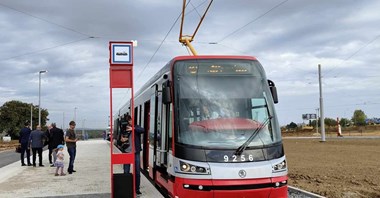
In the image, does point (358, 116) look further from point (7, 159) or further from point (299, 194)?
point (299, 194)

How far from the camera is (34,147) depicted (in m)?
16.5

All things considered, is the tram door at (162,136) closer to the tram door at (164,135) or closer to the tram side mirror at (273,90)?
the tram door at (164,135)

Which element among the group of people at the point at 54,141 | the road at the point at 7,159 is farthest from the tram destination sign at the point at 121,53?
the road at the point at 7,159

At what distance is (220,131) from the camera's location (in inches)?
302

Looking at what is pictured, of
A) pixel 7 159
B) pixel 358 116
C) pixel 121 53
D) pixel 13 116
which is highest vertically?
pixel 13 116

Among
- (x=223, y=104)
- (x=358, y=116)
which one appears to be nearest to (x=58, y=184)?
(x=223, y=104)

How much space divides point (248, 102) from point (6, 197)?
20.3 feet

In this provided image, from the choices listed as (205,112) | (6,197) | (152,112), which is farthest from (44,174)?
(205,112)

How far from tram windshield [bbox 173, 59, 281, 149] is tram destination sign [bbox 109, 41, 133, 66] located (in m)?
0.97

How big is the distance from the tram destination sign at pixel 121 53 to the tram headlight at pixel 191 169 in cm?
243

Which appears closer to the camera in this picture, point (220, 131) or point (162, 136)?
point (220, 131)

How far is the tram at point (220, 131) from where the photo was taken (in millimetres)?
7199

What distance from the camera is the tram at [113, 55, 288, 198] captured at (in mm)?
7199

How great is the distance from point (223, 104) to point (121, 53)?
231cm
